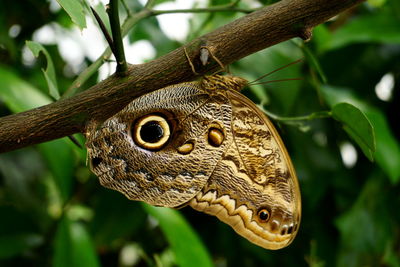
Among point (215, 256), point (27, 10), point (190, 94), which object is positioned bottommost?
point (215, 256)

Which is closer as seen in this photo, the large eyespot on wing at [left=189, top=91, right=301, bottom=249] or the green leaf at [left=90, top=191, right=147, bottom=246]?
the large eyespot on wing at [left=189, top=91, right=301, bottom=249]

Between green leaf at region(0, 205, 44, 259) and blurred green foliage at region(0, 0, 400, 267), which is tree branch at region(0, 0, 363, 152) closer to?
blurred green foliage at region(0, 0, 400, 267)

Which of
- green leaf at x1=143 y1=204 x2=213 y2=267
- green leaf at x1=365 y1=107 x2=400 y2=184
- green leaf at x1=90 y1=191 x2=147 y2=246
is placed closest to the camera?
green leaf at x1=143 y1=204 x2=213 y2=267

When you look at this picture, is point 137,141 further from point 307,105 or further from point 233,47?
point 307,105

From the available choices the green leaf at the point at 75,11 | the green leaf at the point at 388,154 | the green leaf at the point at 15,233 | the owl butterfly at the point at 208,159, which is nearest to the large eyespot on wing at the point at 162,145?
the owl butterfly at the point at 208,159

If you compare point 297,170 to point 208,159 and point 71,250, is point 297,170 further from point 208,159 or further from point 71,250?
point 208,159

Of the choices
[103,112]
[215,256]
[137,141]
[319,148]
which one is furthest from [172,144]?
[215,256]

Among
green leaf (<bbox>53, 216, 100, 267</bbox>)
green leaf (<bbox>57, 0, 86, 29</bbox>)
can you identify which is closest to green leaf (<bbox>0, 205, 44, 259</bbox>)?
green leaf (<bbox>53, 216, 100, 267</bbox>)
